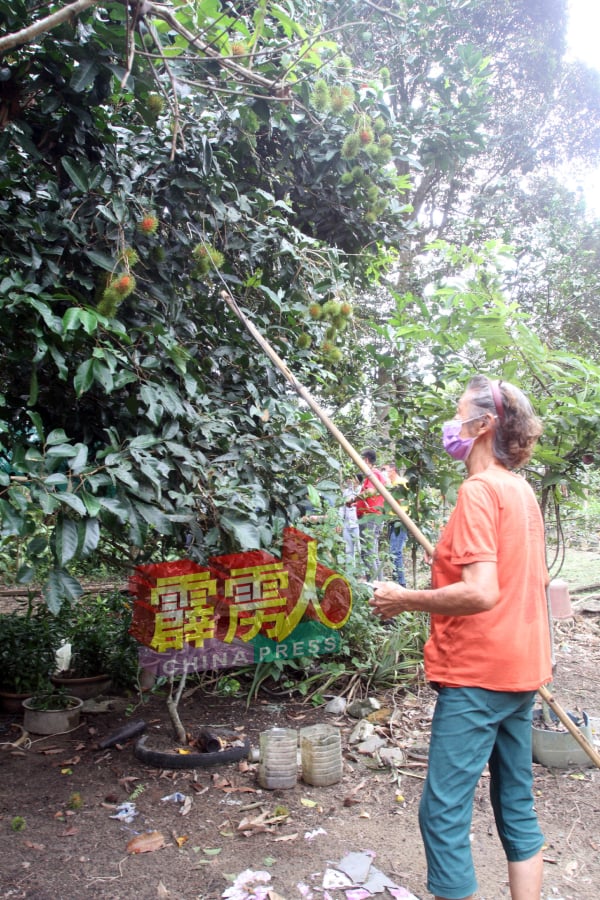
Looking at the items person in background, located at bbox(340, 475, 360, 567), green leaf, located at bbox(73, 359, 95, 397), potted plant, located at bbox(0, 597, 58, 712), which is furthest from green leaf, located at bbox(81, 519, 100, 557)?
person in background, located at bbox(340, 475, 360, 567)

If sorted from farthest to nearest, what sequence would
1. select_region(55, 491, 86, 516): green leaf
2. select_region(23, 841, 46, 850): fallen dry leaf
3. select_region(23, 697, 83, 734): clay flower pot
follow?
select_region(23, 697, 83, 734): clay flower pot
select_region(23, 841, 46, 850): fallen dry leaf
select_region(55, 491, 86, 516): green leaf

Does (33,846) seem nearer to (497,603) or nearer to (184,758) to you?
(184,758)

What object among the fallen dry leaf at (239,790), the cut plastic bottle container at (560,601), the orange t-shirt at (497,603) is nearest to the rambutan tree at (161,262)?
the orange t-shirt at (497,603)

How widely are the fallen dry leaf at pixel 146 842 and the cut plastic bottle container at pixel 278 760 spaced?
0.50 meters

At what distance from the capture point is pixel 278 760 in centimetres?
271

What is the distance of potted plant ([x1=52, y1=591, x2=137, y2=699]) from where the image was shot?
150 inches

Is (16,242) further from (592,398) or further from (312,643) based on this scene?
(312,643)

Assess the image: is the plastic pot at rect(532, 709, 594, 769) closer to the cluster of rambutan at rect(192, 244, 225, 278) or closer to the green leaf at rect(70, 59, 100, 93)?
the cluster of rambutan at rect(192, 244, 225, 278)

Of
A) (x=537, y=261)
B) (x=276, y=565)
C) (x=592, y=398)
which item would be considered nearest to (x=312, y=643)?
(x=276, y=565)

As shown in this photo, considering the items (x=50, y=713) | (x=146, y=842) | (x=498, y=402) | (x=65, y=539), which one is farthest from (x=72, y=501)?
(x=50, y=713)

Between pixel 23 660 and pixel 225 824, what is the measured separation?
173 centimetres

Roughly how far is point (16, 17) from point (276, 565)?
2582 mm

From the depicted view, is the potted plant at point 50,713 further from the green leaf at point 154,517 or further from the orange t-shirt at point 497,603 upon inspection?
the orange t-shirt at point 497,603

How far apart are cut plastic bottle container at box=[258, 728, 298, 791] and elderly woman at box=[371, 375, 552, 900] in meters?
1.18
